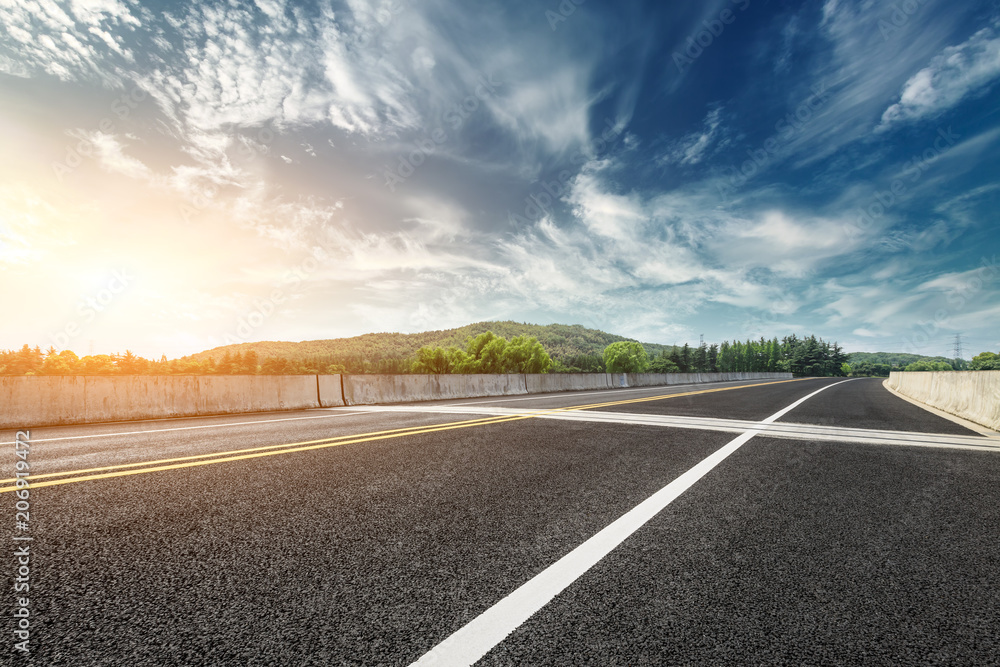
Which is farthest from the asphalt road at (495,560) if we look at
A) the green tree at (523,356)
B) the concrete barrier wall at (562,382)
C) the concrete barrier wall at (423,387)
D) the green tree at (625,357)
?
the green tree at (625,357)

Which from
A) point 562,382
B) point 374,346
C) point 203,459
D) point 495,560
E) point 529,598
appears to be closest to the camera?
point 529,598

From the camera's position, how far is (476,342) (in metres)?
132

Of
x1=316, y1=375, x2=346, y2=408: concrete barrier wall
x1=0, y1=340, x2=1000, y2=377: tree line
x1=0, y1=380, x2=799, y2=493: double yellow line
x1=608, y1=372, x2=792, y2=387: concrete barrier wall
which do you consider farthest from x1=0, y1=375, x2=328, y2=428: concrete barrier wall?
x1=0, y1=340, x2=1000, y2=377: tree line

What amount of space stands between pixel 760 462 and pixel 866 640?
3.71 meters

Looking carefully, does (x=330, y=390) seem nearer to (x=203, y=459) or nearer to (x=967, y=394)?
(x=203, y=459)

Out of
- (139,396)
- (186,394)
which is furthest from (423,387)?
(139,396)

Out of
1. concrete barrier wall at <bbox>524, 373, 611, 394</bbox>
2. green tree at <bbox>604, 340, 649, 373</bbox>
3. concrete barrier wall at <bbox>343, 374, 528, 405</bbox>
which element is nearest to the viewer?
concrete barrier wall at <bbox>343, 374, 528, 405</bbox>

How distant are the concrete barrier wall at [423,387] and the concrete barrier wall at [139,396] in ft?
5.07

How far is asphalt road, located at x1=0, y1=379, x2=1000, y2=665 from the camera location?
173 centimetres

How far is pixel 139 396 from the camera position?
10.1 m

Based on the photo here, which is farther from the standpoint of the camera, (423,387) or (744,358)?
Result: (744,358)

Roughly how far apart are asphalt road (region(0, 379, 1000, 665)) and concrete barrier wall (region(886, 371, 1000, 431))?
19.0 ft

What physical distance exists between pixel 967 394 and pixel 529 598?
14.4 m

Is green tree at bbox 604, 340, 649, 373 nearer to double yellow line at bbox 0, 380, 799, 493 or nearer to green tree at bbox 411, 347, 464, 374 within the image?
green tree at bbox 411, 347, 464, 374
